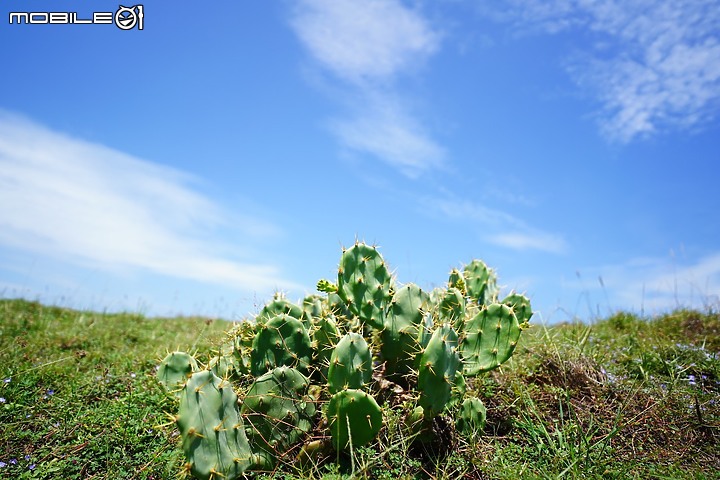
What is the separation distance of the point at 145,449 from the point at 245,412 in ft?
3.58

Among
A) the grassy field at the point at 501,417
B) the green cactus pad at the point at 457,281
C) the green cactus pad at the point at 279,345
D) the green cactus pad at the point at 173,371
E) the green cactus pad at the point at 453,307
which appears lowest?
the grassy field at the point at 501,417

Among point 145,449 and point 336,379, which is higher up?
point 336,379

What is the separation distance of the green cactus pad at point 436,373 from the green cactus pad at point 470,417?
465 mm

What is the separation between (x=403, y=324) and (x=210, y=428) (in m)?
1.56

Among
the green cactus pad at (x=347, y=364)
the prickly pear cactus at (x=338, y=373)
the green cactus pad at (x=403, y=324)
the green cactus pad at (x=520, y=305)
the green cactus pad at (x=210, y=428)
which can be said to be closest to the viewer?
the green cactus pad at (x=210, y=428)

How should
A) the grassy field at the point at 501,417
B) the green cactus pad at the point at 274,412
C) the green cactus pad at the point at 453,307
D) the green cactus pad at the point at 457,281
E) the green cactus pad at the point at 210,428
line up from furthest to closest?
the green cactus pad at the point at 457,281 < the green cactus pad at the point at 453,307 < the grassy field at the point at 501,417 < the green cactus pad at the point at 274,412 < the green cactus pad at the point at 210,428

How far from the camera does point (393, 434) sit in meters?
3.82

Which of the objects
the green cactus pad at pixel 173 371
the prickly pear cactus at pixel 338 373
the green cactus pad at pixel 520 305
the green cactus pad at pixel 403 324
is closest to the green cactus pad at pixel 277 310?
the prickly pear cactus at pixel 338 373

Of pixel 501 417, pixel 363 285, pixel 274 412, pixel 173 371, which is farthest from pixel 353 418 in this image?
pixel 173 371

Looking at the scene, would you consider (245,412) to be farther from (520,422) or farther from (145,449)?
(520,422)

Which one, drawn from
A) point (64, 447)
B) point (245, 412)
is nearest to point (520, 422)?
point (245, 412)

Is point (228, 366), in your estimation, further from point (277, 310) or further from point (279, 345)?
point (279, 345)

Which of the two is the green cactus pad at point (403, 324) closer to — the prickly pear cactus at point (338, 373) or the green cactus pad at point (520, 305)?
the prickly pear cactus at point (338, 373)

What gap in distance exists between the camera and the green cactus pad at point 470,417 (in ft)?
13.4
